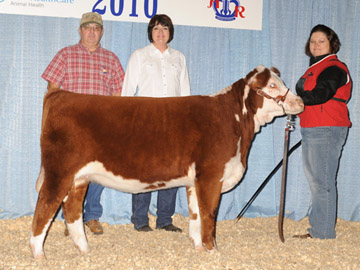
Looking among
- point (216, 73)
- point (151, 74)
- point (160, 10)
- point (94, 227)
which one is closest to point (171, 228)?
point (94, 227)

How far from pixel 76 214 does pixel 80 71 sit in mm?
1576

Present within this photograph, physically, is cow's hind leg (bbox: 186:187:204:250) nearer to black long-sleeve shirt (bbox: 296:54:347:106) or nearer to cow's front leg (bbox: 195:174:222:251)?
cow's front leg (bbox: 195:174:222:251)

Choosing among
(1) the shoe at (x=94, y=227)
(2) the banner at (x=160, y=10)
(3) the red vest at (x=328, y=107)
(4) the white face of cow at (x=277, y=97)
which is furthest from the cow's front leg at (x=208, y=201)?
(2) the banner at (x=160, y=10)

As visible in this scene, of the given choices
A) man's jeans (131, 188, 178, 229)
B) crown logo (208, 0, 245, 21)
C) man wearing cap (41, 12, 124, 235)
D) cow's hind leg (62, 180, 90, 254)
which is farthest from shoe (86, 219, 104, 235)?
crown logo (208, 0, 245, 21)

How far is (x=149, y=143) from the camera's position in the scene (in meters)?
3.35

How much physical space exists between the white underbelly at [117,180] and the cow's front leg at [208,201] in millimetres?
112

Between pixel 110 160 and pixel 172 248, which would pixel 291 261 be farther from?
pixel 110 160

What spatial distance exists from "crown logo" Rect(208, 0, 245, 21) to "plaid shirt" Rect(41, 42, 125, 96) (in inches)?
69.1

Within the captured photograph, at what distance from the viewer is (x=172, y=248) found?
382 cm

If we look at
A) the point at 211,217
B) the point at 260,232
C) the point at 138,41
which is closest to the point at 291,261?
the point at 211,217

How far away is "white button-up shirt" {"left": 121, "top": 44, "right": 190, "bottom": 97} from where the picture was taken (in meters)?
4.35

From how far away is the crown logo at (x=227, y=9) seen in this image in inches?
207

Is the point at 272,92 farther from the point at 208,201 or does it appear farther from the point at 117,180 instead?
the point at 117,180

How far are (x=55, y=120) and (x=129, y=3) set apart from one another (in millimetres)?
2329
